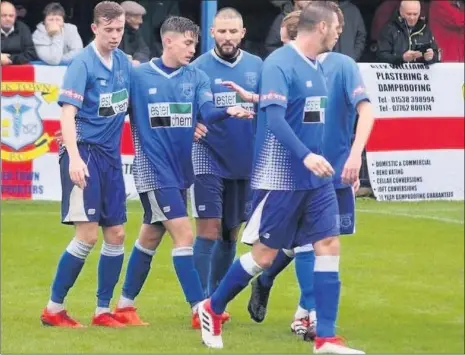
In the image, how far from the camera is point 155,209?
9.12m

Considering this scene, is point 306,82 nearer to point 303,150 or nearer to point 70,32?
point 303,150

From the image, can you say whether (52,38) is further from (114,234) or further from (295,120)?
(295,120)

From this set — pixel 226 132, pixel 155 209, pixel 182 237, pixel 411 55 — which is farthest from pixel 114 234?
pixel 411 55

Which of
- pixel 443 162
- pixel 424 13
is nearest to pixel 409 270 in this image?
pixel 443 162

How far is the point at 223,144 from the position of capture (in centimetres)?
966

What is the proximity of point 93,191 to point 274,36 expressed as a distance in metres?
7.94

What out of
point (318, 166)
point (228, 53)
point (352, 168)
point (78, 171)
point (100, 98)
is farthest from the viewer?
point (228, 53)

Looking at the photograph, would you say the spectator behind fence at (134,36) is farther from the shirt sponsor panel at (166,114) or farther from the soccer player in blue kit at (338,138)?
the soccer player in blue kit at (338,138)

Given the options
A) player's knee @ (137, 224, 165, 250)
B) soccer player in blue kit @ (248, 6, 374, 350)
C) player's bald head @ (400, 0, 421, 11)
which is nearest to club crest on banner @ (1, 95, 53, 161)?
player's bald head @ (400, 0, 421, 11)

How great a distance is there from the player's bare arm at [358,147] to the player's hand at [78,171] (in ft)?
5.20

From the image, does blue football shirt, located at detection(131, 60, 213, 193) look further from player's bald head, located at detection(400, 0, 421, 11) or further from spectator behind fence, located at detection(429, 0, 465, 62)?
spectator behind fence, located at detection(429, 0, 465, 62)

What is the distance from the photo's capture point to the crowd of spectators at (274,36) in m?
15.9

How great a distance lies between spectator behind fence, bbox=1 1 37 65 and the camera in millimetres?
15766

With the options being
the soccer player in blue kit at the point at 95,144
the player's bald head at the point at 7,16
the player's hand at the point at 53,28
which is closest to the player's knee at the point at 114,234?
the soccer player in blue kit at the point at 95,144
